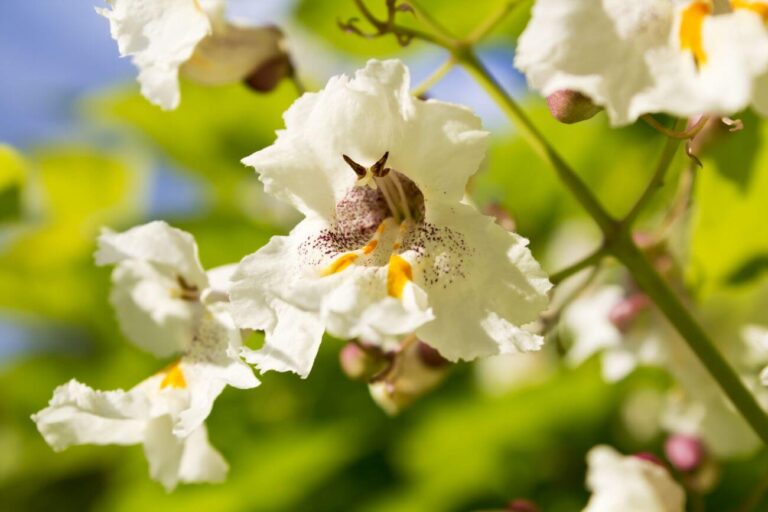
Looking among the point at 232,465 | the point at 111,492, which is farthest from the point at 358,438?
the point at 111,492

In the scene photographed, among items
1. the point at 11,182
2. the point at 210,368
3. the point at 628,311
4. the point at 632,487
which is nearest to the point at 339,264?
the point at 210,368

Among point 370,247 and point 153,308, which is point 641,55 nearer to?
point 370,247

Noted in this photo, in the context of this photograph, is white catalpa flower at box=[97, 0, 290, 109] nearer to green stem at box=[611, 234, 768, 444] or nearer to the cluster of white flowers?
the cluster of white flowers

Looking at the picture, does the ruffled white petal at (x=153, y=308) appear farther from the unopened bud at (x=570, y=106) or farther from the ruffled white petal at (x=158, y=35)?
the unopened bud at (x=570, y=106)

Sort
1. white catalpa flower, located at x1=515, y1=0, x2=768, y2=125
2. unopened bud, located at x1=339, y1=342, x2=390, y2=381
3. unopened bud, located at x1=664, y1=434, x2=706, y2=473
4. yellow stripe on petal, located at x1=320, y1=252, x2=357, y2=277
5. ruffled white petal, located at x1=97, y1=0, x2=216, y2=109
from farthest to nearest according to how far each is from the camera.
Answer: unopened bud, located at x1=664, y1=434, x2=706, y2=473, unopened bud, located at x1=339, y1=342, x2=390, y2=381, ruffled white petal, located at x1=97, y1=0, x2=216, y2=109, yellow stripe on petal, located at x1=320, y1=252, x2=357, y2=277, white catalpa flower, located at x1=515, y1=0, x2=768, y2=125

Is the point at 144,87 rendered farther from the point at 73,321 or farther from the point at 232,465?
the point at 73,321

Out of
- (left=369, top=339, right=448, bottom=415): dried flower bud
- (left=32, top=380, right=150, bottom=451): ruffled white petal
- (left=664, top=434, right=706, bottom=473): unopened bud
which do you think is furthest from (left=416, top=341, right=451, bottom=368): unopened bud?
(left=664, top=434, right=706, bottom=473): unopened bud
